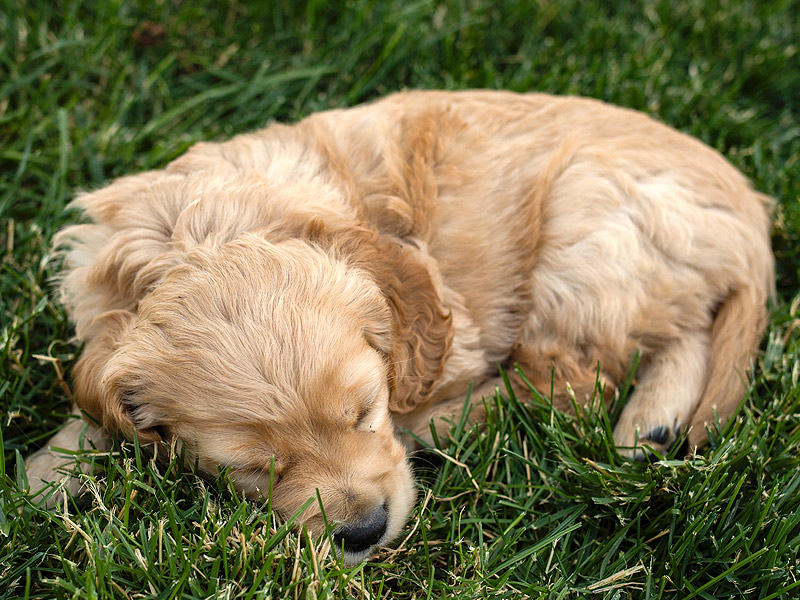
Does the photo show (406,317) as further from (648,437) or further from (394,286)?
(648,437)

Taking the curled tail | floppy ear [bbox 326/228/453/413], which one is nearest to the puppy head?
floppy ear [bbox 326/228/453/413]

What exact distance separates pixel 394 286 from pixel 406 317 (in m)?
0.11

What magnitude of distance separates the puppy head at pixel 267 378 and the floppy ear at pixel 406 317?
11 cm

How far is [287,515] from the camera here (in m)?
2.15

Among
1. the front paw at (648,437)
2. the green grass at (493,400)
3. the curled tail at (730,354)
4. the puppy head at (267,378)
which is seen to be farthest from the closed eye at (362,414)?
the curled tail at (730,354)

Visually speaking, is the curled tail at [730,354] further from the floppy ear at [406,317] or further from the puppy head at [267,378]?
the puppy head at [267,378]

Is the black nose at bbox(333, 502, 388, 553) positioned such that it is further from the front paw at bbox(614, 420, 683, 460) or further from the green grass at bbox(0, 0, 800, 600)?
the front paw at bbox(614, 420, 683, 460)

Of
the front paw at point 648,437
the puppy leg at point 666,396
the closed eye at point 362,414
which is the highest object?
the closed eye at point 362,414

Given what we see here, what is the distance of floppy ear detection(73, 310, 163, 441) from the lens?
7.09 ft

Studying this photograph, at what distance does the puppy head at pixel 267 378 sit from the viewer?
2.00 metres

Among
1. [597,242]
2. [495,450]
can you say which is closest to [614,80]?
[597,242]

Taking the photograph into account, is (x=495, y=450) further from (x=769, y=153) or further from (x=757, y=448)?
(x=769, y=153)

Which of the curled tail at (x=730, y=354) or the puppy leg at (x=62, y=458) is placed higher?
the curled tail at (x=730, y=354)

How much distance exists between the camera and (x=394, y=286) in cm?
241
